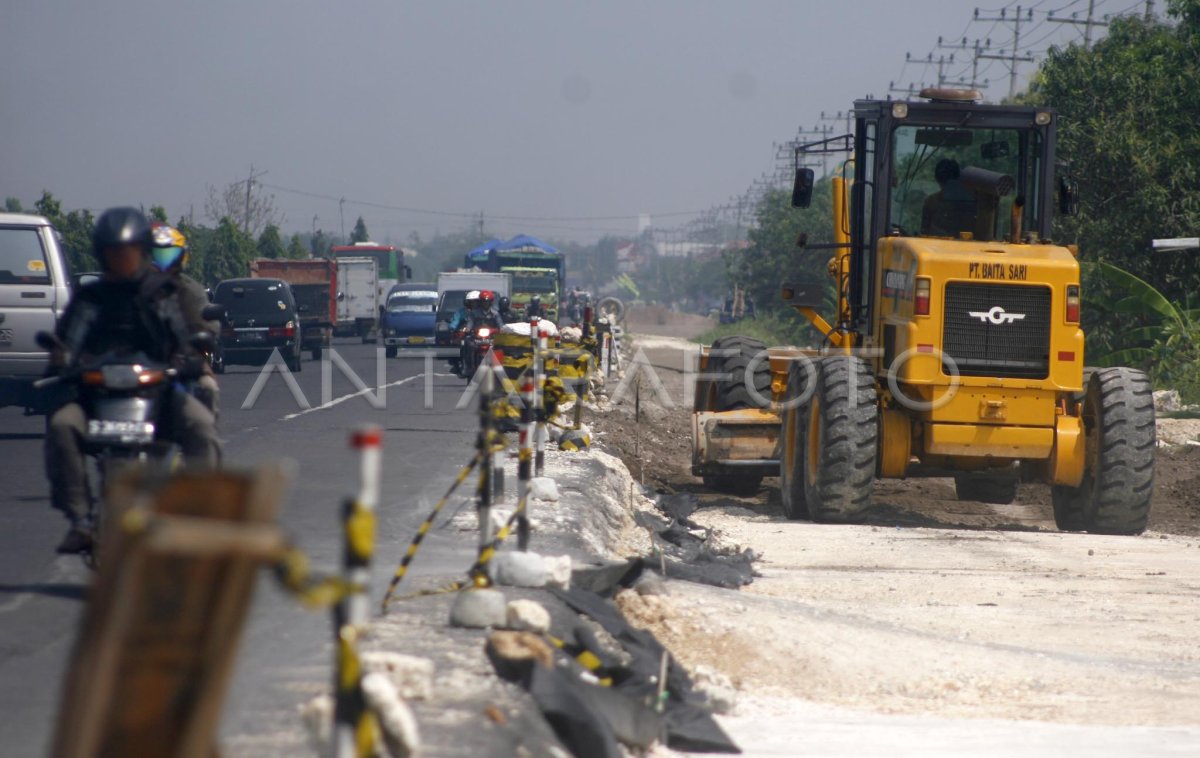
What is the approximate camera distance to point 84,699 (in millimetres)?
2857

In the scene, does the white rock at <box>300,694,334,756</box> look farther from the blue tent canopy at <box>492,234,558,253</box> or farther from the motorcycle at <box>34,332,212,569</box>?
the blue tent canopy at <box>492,234,558,253</box>

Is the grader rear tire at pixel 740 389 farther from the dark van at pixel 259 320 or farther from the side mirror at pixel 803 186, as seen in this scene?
Answer: the dark van at pixel 259 320

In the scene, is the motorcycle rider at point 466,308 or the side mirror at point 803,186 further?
the motorcycle rider at point 466,308

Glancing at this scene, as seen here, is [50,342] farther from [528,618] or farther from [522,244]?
[522,244]

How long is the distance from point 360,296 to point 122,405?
186 feet

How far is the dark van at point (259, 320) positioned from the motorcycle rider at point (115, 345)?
26563mm

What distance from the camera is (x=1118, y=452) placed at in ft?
41.7

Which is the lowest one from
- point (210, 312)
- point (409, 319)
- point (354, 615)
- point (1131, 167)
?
point (409, 319)

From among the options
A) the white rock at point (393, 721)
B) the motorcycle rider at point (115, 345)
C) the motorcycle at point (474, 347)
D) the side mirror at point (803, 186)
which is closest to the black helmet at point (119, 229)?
the motorcycle rider at point (115, 345)

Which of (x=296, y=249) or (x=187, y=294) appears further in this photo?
(x=296, y=249)

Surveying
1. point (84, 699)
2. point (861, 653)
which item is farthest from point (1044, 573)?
point (84, 699)

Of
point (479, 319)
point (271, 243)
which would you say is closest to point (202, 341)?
point (479, 319)

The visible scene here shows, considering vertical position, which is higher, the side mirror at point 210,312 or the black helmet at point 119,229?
the black helmet at point 119,229

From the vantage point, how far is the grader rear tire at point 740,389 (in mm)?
16219
